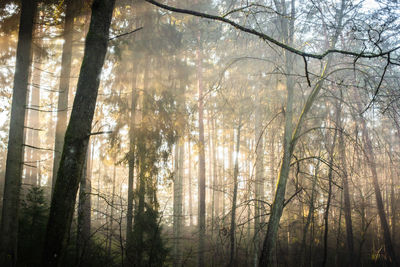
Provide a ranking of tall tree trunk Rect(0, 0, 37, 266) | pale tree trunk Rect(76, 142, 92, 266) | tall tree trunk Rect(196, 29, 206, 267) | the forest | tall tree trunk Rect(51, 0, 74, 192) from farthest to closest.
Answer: tall tree trunk Rect(196, 29, 206, 267) < tall tree trunk Rect(51, 0, 74, 192) < tall tree trunk Rect(0, 0, 37, 266) < pale tree trunk Rect(76, 142, 92, 266) < the forest

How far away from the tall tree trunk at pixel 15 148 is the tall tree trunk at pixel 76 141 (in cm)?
421

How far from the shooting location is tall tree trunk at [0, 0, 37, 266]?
6.05 m

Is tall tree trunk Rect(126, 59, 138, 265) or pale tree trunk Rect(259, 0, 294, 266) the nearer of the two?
pale tree trunk Rect(259, 0, 294, 266)

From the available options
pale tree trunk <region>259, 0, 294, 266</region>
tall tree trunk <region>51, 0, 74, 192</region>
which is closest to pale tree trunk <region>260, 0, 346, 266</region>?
pale tree trunk <region>259, 0, 294, 266</region>

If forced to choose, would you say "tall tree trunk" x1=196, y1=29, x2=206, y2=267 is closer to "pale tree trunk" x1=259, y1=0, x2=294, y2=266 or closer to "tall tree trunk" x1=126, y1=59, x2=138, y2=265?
"tall tree trunk" x1=126, y1=59, x2=138, y2=265

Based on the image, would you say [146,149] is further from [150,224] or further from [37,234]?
[37,234]

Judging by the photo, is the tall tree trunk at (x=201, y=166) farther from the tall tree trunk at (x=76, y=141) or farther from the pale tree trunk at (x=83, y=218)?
the tall tree trunk at (x=76, y=141)

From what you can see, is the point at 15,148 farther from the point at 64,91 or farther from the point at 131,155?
the point at 131,155

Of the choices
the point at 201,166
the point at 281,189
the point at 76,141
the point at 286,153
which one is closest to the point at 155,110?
the point at 201,166

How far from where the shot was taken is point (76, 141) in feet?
11.0

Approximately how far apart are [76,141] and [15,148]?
14.8 ft

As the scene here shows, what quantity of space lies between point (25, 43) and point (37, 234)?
5.62 m

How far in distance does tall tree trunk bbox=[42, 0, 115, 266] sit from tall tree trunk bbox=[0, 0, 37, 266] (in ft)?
13.8

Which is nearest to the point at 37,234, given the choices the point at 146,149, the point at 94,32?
the point at 146,149
